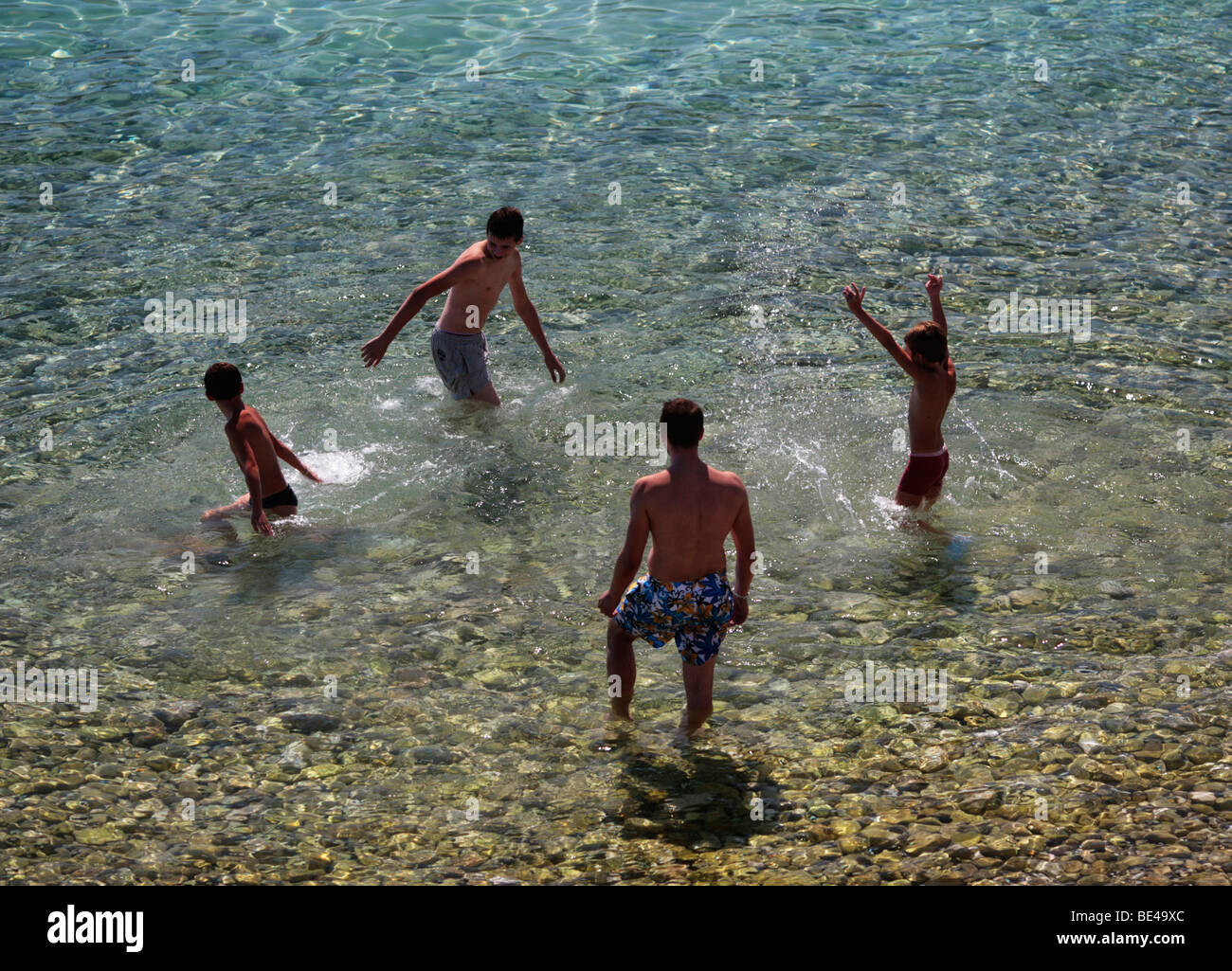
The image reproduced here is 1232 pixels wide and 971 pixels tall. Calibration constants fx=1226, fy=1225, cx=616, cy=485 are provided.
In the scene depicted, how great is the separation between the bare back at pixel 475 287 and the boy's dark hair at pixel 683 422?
3.95m

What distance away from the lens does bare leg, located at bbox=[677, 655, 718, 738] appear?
5.93 metres

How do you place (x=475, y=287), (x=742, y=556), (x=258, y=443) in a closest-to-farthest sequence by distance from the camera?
(x=742, y=556) → (x=258, y=443) → (x=475, y=287)

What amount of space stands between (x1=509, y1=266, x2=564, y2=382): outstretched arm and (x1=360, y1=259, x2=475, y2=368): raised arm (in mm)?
413

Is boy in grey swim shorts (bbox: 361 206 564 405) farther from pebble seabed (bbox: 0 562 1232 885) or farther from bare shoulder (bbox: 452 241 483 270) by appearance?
pebble seabed (bbox: 0 562 1232 885)

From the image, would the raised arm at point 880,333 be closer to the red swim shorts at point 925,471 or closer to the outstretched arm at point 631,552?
the red swim shorts at point 925,471

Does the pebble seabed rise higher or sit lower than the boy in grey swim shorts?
lower

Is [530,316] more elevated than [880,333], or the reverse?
[530,316]

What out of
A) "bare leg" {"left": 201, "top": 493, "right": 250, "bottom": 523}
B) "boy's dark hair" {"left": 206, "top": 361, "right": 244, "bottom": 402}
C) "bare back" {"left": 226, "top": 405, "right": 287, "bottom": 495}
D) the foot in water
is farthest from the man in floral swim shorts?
"bare leg" {"left": 201, "top": 493, "right": 250, "bottom": 523}

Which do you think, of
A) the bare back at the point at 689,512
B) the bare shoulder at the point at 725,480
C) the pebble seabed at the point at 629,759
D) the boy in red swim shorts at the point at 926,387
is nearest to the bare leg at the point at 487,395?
the pebble seabed at the point at 629,759

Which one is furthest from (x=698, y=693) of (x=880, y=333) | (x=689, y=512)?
(x=880, y=333)

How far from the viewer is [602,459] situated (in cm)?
906

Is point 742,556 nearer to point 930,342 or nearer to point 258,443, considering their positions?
point 930,342

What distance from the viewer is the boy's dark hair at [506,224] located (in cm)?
881

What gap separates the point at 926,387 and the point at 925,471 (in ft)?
1.94
